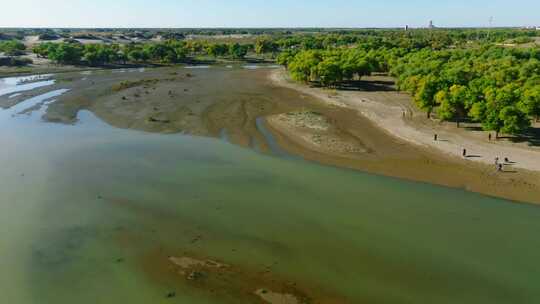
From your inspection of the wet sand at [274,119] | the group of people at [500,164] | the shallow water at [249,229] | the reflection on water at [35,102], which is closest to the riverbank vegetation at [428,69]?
the group of people at [500,164]

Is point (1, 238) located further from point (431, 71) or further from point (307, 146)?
point (431, 71)

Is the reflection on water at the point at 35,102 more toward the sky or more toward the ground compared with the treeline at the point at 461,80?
more toward the ground

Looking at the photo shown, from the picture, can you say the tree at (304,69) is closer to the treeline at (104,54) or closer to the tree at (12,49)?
the treeline at (104,54)

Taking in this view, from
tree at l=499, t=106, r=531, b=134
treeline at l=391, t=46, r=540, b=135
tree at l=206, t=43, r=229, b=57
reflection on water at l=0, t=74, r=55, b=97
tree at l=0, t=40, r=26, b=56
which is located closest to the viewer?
tree at l=499, t=106, r=531, b=134

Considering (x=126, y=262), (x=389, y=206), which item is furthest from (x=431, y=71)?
(x=126, y=262)

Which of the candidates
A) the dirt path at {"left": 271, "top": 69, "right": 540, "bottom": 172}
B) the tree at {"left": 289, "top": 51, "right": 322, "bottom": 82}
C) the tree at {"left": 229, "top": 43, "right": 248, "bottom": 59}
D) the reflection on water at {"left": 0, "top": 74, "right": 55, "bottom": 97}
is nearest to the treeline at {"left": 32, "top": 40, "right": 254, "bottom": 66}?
the tree at {"left": 229, "top": 43, "right": 248, "bottom": 59}

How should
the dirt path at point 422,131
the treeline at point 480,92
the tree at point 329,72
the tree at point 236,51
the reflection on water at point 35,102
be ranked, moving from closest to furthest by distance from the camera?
1. the dirt path at point 422,131
2. the treeline at point 480,92
3. the reflection on water at point 35,102
4. the tree at point 329,72
5. the tree at point 236,51

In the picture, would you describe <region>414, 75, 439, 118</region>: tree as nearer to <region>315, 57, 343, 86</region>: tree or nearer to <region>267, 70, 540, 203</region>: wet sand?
<region>267, 70, 540, 203</region>: wet sand

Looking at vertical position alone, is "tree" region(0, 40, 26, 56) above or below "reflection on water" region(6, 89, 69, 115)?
above
